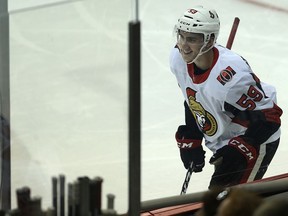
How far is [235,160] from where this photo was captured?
3.20 meters

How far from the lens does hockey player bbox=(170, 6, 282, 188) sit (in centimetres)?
312

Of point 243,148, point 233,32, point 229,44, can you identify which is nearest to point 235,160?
point 243,148

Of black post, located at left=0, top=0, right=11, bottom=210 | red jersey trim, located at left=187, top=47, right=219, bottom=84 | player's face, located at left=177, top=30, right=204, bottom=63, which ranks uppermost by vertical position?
black post, located at left=0, top=0, right=11, bottom=210

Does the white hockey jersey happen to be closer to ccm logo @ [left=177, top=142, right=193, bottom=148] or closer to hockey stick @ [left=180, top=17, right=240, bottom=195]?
ccm logo @ [left=177, top=142, right=193, bottom=148]

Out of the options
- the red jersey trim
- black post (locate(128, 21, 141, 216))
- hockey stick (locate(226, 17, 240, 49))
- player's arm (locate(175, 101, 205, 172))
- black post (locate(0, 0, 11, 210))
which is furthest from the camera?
hockey stick (locate(226, 17, 240, 49))

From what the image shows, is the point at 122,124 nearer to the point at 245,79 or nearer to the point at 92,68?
the point at 92,68

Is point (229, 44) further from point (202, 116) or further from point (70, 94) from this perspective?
point (70, 94)

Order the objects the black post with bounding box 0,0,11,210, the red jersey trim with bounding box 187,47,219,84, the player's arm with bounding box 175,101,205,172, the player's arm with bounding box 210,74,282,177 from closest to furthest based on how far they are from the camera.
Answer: the black post with bounding box 0,0,11,210, the player's arm with bounding box 210,74,282,177, the red jersey trim with bounding box 187,47,219,84, the player's arm with bounding box 175,101,205,172

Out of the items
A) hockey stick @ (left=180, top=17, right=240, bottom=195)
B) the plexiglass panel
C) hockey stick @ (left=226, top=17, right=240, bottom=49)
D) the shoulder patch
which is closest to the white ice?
the plexiglass panel

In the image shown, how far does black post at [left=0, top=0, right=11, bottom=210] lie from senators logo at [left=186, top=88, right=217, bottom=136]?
1.58m

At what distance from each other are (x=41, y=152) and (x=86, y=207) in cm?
16

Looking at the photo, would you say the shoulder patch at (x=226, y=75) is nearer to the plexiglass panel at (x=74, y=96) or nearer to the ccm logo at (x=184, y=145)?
the ccm logo at (x=184, y=145)

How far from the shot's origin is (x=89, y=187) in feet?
5.01

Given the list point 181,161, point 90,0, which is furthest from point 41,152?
point 181,161
